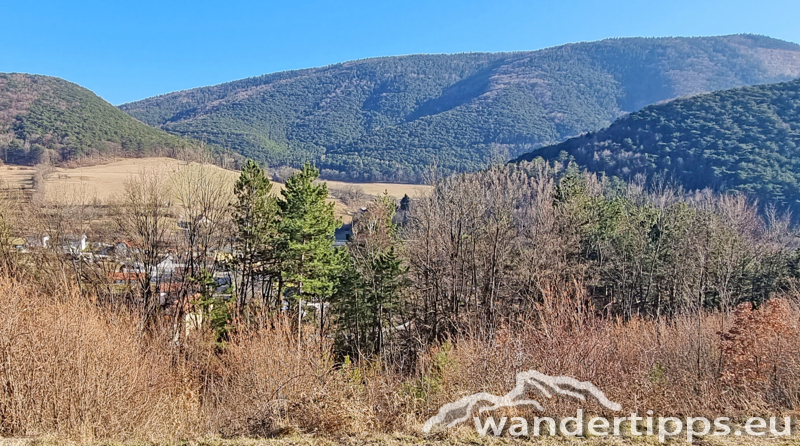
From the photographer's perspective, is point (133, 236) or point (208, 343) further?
point (133, 236)

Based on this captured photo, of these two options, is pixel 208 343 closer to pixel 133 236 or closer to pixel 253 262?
pixel 253 262

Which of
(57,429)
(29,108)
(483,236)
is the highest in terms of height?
(29,108)

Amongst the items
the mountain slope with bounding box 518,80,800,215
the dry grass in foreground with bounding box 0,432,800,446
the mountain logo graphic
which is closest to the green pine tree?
the mountain logo graphic

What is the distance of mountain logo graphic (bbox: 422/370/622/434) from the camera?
8.67m

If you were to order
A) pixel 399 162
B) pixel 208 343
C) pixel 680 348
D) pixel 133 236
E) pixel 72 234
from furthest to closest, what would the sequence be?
pixel 399 162
pixel 72 234
pixel 133 236
pixel 208 343
pixel 680 348

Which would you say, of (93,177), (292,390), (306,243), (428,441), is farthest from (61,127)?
(428,441)

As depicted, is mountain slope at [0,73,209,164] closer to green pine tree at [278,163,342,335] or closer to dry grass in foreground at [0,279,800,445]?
green pine tree at [278,163,342,335]

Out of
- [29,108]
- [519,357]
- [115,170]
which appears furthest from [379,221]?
[29,108]

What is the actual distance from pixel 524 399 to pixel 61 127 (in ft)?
353

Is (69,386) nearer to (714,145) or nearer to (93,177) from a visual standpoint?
(93,177)

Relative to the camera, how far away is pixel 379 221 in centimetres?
3092

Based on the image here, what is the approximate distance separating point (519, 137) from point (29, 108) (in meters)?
155

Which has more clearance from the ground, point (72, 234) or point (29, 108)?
point (29, 108)

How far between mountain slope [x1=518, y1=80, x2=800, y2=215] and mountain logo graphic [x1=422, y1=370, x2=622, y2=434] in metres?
69.9
